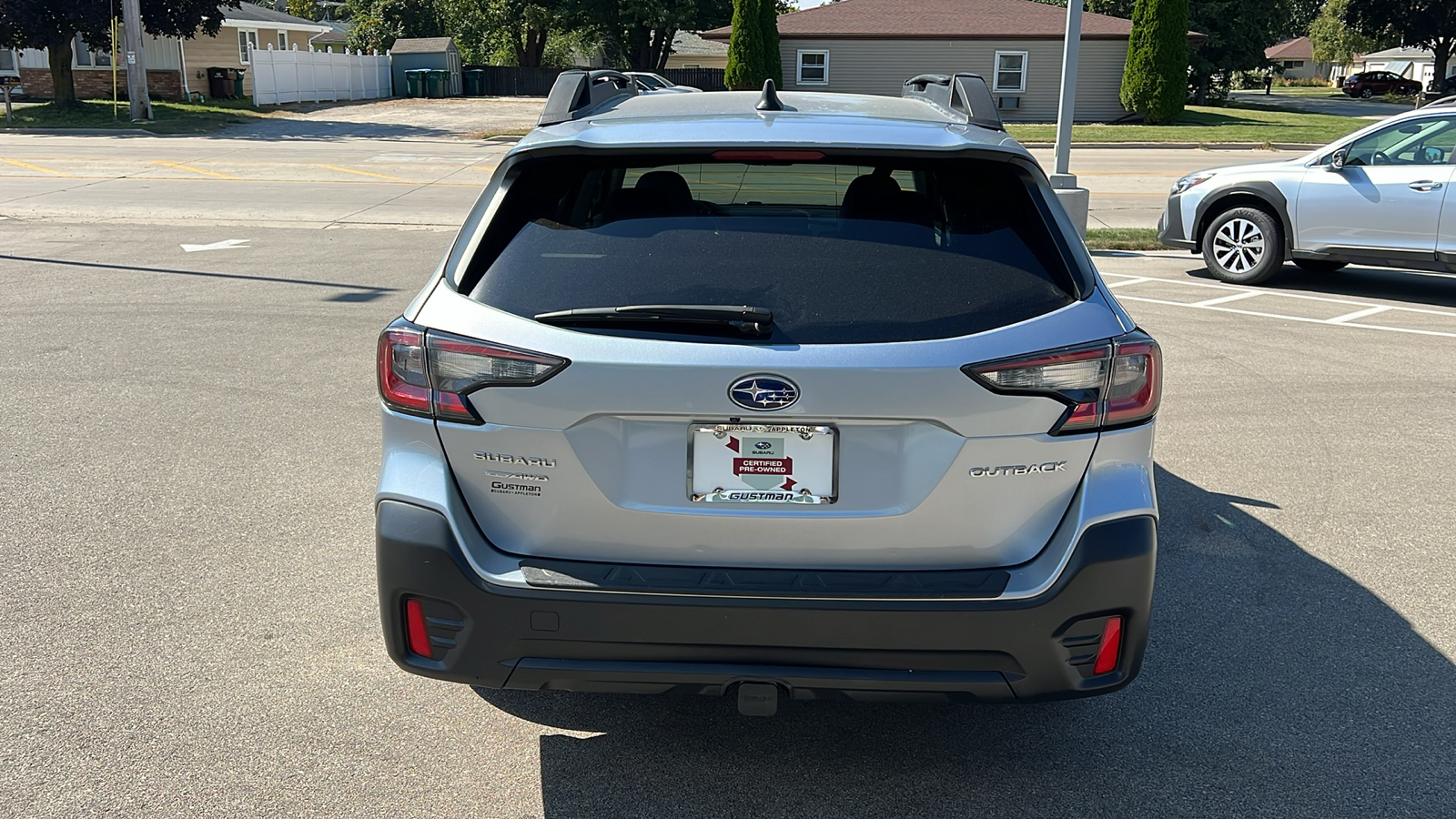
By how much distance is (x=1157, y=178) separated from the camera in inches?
878

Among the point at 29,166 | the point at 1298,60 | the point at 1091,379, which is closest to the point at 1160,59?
the point at 29,166

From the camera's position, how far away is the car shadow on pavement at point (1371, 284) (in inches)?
439

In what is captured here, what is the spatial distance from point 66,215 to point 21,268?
470cm

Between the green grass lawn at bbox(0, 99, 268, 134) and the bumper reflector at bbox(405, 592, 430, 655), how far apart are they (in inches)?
1301

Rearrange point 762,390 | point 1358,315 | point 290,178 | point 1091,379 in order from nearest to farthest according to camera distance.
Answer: point 762,390
point 1091,379
point 1358,315
point 290,178

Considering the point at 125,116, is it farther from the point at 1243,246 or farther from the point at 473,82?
the point at 1243,246

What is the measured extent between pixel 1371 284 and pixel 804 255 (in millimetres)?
10875

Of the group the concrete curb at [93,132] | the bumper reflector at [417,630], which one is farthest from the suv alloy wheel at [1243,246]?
the concrete curb at [93,132]

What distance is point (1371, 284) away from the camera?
11891mm

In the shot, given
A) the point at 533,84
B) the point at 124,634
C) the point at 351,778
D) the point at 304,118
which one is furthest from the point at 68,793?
the point at 533,84

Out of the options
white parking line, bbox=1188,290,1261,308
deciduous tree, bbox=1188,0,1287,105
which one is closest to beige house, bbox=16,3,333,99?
deciduous tree, bbox=1188,0,1287,105

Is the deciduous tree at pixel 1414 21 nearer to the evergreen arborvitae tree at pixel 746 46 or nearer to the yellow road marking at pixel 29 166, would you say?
the evergreen arborvitae tree at pixel 746 46

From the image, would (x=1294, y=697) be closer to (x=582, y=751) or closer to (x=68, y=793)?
(x=582, y=751)

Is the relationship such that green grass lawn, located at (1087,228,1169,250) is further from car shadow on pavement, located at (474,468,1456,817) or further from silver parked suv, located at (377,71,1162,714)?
silver parked suv, located at (377,71,1162,714)
